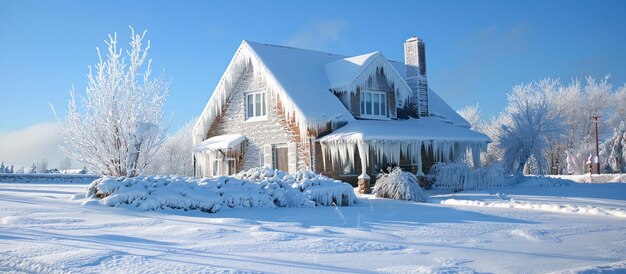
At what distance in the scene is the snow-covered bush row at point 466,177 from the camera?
817 inches

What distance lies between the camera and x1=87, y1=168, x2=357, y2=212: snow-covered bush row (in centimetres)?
1241

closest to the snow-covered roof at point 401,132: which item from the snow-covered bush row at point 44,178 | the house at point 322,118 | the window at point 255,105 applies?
the house at point 322,118

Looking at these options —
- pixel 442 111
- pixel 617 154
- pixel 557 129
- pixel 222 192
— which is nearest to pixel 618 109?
pixel 617 154

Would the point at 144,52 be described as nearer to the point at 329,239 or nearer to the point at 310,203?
the point at 310,203

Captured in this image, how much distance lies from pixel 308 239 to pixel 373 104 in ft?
50.7

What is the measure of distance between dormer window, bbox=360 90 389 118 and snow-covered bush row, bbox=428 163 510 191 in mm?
3510

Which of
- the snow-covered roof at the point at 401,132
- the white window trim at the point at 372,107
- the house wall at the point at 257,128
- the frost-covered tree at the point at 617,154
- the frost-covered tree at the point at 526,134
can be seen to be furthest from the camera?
the frost-covered tree at the point at 617,154

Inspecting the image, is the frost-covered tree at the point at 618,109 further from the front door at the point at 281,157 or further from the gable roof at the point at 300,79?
the front door at the point at 281,157

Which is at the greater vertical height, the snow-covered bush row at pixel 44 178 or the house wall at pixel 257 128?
the house wall at pixel 257 128

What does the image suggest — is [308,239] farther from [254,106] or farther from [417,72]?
[417,72]

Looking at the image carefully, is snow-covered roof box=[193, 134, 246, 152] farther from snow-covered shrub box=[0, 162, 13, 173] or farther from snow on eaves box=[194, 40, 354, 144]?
snow-covered shrub box=[0, 162, 13, 173]

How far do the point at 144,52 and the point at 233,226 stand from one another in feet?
35.0

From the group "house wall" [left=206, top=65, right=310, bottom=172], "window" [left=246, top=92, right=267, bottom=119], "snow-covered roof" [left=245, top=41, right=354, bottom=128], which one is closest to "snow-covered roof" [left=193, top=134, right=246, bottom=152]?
"house wall" [left=206, top=65, right=310, bottom=172]

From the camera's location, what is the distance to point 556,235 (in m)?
9.15
